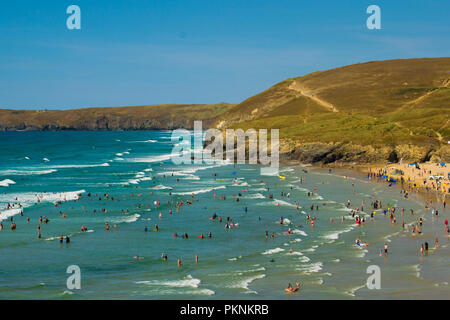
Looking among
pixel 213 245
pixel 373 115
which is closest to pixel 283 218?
pixel 213 245

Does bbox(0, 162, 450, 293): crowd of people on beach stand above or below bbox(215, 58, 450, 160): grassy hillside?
below

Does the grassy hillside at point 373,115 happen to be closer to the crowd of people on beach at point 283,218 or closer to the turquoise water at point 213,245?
the turquoise water at point 213,245

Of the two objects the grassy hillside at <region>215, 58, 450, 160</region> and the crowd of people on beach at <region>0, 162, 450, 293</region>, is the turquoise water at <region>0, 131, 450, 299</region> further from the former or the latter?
the grassy hillside at <region>215, 58, 450, 160</region>

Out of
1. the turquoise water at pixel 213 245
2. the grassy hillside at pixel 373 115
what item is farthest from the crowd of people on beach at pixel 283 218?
the grassy hillside at pixel 373 115

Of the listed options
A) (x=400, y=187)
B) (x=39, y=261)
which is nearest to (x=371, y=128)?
(x=400, y=187)

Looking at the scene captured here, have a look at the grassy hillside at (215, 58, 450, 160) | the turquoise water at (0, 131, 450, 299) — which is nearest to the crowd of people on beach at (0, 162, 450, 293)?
the turquoise water at (0, 131, 450, 299)

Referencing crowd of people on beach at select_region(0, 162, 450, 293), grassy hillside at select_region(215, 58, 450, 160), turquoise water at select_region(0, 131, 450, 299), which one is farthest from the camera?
grassy hillside at select_region(215, 58, 450, 160)

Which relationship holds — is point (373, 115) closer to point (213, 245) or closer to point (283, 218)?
point (283, 218)

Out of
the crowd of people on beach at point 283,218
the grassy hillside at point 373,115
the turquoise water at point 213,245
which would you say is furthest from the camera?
the grassy hillside at point 373,115
